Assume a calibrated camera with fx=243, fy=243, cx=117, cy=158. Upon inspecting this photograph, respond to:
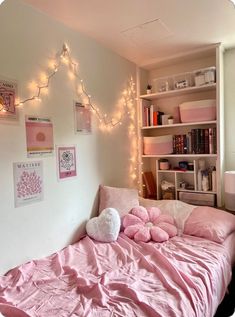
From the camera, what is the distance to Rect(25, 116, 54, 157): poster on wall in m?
1.72

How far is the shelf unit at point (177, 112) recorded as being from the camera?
7.98 ft

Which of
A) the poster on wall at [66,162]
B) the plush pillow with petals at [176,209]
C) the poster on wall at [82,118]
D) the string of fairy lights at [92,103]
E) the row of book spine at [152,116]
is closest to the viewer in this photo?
the string of fairy lights at [92,103]

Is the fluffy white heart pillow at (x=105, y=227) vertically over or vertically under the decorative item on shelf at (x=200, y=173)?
under

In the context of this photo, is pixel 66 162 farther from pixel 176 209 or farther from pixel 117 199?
pixel 176 209

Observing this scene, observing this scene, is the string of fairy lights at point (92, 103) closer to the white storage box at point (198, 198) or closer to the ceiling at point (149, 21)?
the ceiling at point (149, 21)

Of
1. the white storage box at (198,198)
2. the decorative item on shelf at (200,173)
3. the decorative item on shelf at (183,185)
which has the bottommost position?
the white storage box at (198,198)

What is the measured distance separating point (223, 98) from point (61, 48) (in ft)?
5.55

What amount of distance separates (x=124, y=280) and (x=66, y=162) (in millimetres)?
998

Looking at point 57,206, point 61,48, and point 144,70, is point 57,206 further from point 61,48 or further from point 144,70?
point 144,70

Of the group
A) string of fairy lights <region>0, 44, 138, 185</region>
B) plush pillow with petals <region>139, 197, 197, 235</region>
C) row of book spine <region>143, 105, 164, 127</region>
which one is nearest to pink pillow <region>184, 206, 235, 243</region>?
plush pillow with petals <region>139, 197, 197, 235</region>

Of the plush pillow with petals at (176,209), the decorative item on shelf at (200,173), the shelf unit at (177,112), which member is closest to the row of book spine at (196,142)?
the shelf unit at (177,112)

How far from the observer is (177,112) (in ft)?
9.02

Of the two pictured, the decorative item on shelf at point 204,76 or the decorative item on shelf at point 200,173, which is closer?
the decorative item on shelf at point 204,76

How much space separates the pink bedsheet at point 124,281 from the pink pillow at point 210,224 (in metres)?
0.07
